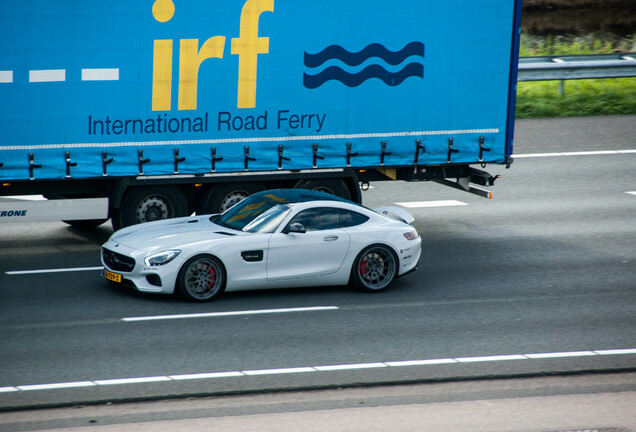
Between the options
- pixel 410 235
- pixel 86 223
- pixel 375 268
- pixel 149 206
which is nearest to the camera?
pixel 375 268

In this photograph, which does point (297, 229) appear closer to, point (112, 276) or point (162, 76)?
point (112, 276)

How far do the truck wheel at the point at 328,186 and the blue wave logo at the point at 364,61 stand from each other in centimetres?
149

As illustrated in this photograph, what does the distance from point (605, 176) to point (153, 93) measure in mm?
9620

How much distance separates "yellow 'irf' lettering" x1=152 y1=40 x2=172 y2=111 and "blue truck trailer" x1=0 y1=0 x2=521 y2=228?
21mm

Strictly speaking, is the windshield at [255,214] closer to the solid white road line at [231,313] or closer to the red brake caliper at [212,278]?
the red brake caliper at [212,278]

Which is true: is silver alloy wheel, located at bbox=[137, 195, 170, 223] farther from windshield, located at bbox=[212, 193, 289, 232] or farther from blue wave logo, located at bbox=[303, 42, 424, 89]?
blue wave logo, located at bbox=[303, 42, 424, 89]

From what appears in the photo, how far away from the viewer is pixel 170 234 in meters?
12.3

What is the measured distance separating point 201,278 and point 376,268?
7.47 feet

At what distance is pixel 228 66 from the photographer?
1482cm

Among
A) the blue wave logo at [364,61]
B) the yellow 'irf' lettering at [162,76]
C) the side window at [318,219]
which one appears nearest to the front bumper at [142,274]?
the side window at [318,219]

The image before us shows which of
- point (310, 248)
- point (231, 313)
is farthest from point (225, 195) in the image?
point (231, 313)

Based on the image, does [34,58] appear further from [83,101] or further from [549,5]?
[549,5]

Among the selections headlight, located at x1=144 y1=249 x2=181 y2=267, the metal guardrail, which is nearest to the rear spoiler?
headlight, located at x1=144 y1=249 x2=181 y2=267

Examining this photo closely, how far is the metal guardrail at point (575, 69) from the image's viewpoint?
956 inches
